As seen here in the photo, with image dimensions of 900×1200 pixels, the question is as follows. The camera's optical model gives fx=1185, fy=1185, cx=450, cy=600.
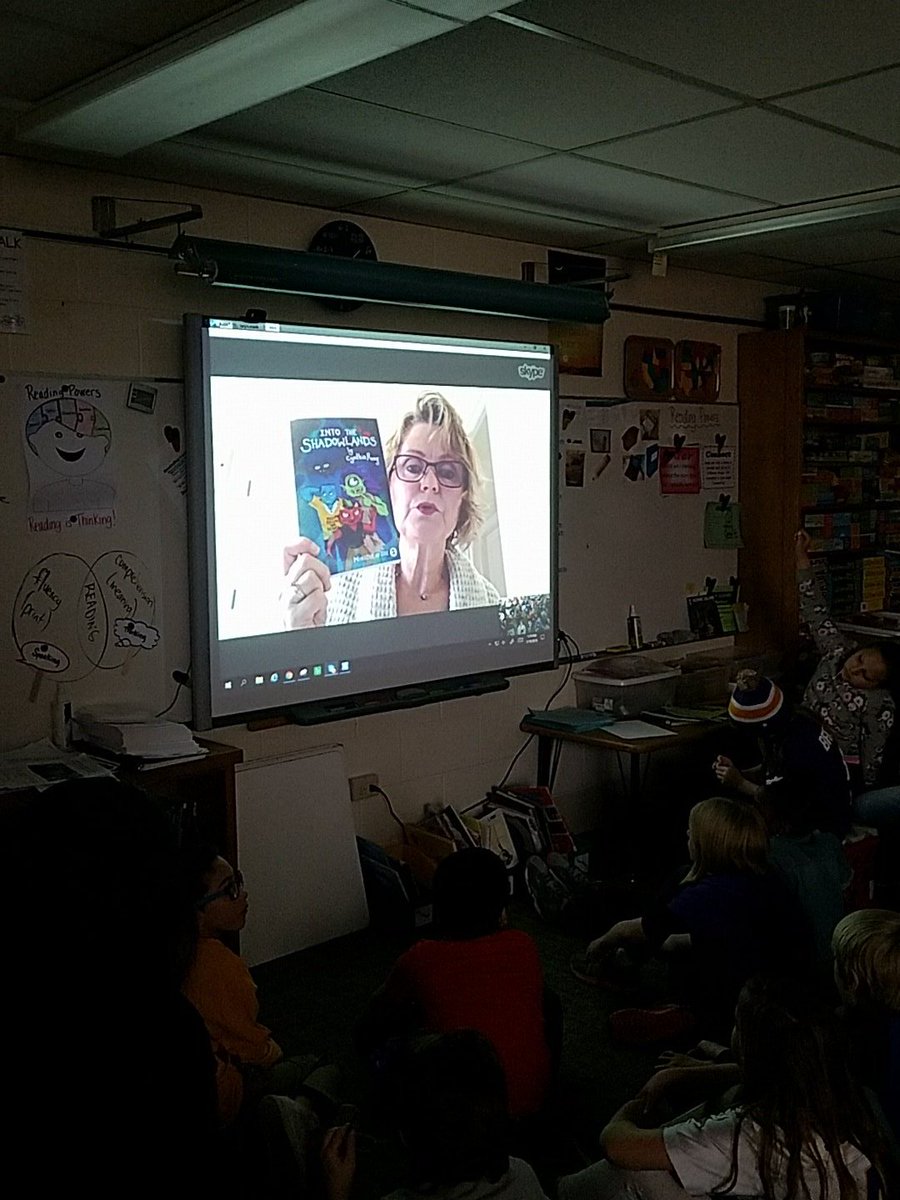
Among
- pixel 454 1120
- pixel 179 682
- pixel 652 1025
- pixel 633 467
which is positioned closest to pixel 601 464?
pixel 633 467

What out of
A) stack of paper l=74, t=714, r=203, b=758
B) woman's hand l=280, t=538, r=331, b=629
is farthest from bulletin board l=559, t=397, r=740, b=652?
stack of paper l=74, t=714, r=203, b=758

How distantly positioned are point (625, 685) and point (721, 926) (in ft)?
5.38

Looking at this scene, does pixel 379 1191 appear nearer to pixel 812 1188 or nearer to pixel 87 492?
pixel 812 1188

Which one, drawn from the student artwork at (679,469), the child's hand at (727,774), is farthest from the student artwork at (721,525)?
the child's hand at (727,774)

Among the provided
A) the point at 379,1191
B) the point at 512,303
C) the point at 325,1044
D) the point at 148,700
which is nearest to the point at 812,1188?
the point at 379,1191

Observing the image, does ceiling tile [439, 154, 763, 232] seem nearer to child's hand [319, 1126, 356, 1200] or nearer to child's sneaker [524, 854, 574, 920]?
child's sneaker [524, 854, 574, 920]

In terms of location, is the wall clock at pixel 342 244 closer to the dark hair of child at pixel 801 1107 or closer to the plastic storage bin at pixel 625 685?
the plastic storage bin at pixel 625 685

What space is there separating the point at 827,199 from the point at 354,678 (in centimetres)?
213

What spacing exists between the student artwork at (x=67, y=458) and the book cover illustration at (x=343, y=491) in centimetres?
58

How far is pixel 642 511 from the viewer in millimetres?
4824

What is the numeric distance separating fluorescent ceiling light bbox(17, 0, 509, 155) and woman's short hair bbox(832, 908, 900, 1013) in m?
1.77

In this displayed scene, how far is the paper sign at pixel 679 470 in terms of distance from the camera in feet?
16.0

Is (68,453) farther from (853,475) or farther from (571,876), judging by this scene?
(853,475)

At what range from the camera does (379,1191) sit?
8.32ft
